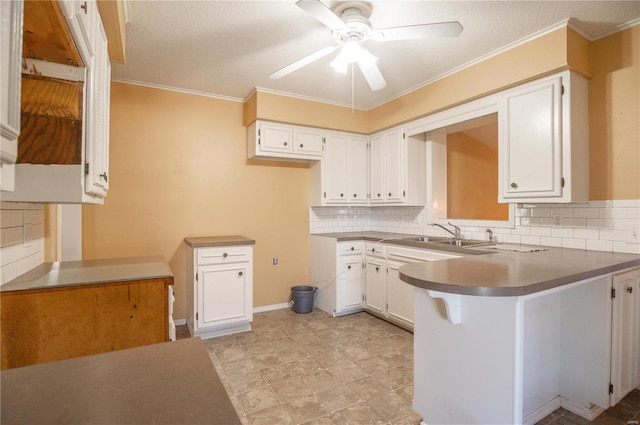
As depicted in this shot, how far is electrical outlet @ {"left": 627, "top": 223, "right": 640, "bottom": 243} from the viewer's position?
2172 mm

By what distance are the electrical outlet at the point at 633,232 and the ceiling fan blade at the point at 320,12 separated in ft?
7.63

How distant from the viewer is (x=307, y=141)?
3.83 m

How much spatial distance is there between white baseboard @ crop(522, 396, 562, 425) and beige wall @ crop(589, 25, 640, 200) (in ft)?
4.83

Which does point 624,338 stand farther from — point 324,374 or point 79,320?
point 79,320

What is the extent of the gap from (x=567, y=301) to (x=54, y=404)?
2.45 meters

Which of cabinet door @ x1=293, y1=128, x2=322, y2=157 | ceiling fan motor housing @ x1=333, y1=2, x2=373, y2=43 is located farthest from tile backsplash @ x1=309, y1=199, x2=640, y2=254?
ceiling fan motor housing @ x1=333, y1=2, x2=373, y2=43

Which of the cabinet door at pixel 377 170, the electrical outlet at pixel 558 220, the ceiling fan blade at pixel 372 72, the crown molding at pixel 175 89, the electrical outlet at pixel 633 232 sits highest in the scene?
the crown molding at pixel 175 89

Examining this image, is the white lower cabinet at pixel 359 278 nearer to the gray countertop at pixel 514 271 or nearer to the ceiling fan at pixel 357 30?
the gray countertop at pixel 514 271

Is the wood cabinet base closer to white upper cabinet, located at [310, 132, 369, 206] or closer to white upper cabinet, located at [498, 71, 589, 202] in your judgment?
white upper cabinet, located at [310, 132, 369, 206]

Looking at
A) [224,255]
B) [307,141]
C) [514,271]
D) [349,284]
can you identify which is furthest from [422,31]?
[349,284]

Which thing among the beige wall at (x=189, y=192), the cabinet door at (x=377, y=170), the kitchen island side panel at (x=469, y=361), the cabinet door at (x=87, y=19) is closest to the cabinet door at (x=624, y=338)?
the kitchen island side panel at (x=469, y=361)

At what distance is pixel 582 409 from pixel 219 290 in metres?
2.85

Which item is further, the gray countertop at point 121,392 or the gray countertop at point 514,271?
the gray countertop at point 514,271

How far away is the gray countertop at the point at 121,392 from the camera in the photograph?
604 millimetres
